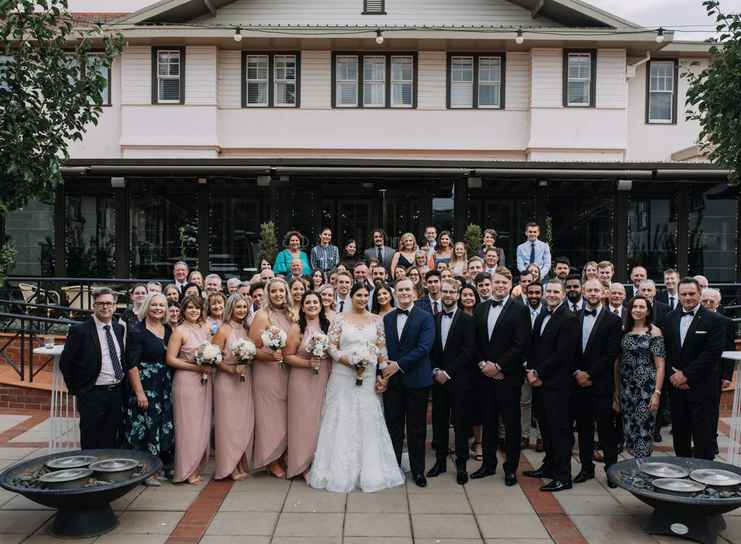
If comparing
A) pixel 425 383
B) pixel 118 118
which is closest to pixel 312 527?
pixel 425 383

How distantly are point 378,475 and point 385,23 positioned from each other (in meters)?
15.3

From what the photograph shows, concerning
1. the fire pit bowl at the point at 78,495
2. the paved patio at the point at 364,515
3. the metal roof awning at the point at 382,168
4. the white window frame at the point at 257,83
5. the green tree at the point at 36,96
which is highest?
→ the white window frame at the point at 257,83

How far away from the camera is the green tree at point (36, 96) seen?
5793 mm

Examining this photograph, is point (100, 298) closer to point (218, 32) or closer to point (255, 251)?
point (255, 251)

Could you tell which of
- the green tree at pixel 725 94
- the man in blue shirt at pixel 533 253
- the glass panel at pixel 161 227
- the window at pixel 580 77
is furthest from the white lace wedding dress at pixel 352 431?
the window at pixel 580 77

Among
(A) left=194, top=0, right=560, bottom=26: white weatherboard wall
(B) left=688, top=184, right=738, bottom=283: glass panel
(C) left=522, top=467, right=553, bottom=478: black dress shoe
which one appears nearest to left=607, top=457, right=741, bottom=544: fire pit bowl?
(C) left=522, top=467, right=553, bottom=478: black dress shoe

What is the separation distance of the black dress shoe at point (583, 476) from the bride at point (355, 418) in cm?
182

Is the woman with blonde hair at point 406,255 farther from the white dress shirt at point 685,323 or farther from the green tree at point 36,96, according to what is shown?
the green tree at point 36,96

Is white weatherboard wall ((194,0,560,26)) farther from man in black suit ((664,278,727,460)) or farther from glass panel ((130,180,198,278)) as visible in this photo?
man in black suit ((664,278,727,460))

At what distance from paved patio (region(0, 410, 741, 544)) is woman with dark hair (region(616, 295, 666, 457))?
2.04ft

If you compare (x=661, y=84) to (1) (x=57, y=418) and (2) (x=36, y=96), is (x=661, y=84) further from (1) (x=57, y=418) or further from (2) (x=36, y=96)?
(1) (x=57, y=418)

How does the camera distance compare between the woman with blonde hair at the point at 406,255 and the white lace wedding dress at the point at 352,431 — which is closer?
the white lace wedding dress at the point at 352,431

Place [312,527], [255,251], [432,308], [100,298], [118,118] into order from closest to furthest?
1. [312,527]
2. [100,298]
3. [432,308]
4. [255,251]
5. [118,118]

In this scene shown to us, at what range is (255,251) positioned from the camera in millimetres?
17219
